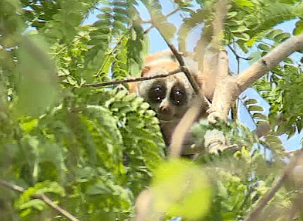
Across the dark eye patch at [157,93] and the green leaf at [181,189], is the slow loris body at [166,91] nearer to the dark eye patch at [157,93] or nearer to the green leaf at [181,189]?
the dark eye patch at [157,93]

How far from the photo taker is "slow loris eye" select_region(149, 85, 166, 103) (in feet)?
13.8

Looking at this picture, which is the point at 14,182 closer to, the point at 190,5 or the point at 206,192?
the point at 206,192

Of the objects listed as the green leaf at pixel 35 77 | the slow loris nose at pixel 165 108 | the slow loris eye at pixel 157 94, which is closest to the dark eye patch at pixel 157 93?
the slow loris eye at pixel 157 94

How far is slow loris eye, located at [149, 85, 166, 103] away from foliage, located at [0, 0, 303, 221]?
280 cm

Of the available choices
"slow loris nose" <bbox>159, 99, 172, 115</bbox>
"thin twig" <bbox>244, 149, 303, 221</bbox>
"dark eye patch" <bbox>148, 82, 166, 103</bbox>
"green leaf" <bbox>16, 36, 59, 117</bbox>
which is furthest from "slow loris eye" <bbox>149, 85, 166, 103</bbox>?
"green leaf" <bbox>16, 36, 59, 117</bbox>

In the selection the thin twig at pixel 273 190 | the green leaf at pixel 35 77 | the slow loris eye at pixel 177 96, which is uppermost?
the green leaf at pixel 35 77

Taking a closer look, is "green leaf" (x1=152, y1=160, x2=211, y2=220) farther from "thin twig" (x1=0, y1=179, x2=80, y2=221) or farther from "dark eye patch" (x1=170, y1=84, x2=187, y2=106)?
"dark eye patch" (x1=170, y1=84, x2=187, y2=106)

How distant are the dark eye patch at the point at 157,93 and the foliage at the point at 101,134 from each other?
2805mm

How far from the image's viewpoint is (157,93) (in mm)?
4230

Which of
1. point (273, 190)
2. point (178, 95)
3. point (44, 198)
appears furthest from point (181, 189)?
point (178, 95)

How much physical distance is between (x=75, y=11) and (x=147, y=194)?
480 millimetres

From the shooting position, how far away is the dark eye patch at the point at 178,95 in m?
Answer: 4.15


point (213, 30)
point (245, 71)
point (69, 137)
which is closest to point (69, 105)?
point (69, 137)

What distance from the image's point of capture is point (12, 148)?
0.75m
